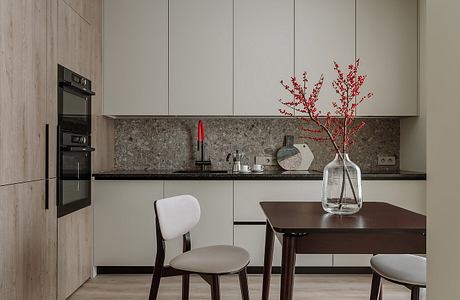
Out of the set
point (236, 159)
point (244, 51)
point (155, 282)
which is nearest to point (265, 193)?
point (236, 159)

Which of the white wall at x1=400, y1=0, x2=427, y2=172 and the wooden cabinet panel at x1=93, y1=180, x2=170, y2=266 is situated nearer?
the wooden cabinet panel at x1=93, y1=180, x2=170, y2=266

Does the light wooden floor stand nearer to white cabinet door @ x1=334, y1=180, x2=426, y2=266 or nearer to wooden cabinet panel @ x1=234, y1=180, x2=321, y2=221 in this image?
white cabinet door @ x1=334, y1=180, x2=426, y2=266

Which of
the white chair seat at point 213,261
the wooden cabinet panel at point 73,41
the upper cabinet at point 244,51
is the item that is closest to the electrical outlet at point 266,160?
the upper cabinet at point 244,51

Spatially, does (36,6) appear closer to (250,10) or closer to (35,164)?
(35,164)

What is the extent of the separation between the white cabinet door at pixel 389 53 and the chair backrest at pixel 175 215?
1959 millimetres

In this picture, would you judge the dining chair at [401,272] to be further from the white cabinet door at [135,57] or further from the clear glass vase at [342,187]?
the white cabinet door at [135,57]

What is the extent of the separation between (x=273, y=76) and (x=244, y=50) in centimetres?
33

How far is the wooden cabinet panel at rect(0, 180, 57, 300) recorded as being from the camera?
2090 mm

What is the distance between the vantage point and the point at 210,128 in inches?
160

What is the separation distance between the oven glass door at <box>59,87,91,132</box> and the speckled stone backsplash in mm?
817

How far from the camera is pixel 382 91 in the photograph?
12.1 feet

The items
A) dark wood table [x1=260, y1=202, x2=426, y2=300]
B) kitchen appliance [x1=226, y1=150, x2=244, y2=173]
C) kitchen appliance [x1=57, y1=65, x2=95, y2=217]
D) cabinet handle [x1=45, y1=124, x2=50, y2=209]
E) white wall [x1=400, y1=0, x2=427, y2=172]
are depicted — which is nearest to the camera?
dark wood table [x1=260, y1=202, x2=426, y2=300]

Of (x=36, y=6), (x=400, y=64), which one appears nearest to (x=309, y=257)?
(x=400, y=64)

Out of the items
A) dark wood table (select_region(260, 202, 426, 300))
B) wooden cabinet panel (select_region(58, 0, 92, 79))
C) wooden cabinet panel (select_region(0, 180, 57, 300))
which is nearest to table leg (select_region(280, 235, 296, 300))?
dark wood table (select_region(260, 202, 426, 300))
